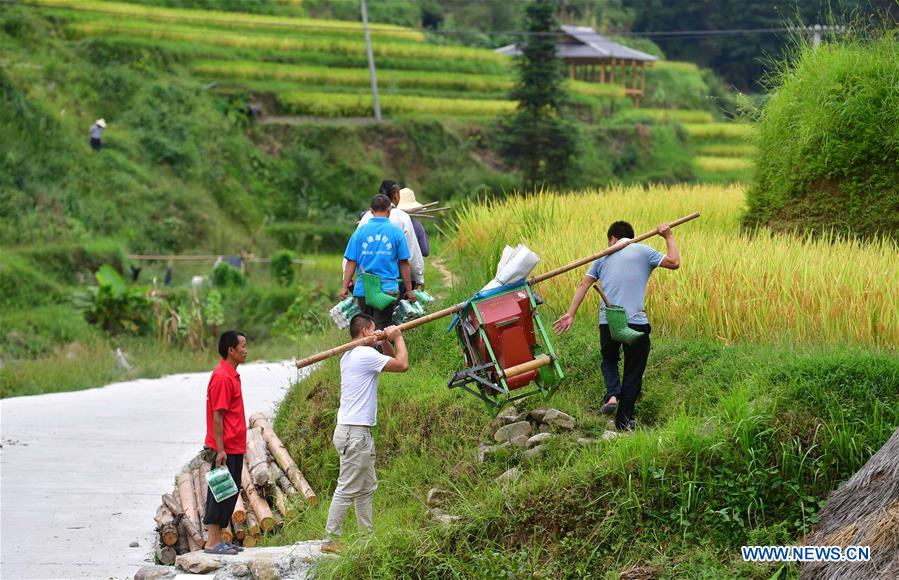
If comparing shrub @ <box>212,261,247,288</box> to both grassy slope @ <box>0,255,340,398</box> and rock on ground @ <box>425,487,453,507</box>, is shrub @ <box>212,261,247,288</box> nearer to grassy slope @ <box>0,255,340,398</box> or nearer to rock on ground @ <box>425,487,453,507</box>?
grassy slope @ <box>0,255,340,398</box>

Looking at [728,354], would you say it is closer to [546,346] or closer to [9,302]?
[546,346]

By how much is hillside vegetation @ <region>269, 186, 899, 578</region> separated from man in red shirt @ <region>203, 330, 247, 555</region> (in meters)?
0.79

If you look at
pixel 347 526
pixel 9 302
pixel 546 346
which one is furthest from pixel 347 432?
pixel 9 302

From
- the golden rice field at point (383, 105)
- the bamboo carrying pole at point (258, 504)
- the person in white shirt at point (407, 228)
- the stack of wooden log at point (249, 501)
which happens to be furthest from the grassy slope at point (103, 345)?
the golden rice field at point (383, 105)

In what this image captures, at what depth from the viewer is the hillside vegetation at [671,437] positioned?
7184mm

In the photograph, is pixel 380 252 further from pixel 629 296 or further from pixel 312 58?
pixel 312 58

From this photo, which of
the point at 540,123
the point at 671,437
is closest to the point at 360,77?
the point at 540,123

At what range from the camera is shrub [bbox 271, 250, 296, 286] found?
28.1 metres

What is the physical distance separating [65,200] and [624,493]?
83.4 feet

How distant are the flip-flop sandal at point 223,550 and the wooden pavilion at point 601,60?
1751 inches

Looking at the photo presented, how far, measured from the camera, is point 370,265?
936 centimetres

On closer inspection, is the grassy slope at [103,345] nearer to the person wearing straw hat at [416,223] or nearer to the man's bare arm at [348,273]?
the person wearing straw hat at [416,223]

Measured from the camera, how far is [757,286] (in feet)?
31.4

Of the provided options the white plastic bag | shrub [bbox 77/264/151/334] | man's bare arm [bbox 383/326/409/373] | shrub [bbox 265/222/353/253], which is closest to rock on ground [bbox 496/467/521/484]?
man's bare arm [bbox 383/326/409/373]
